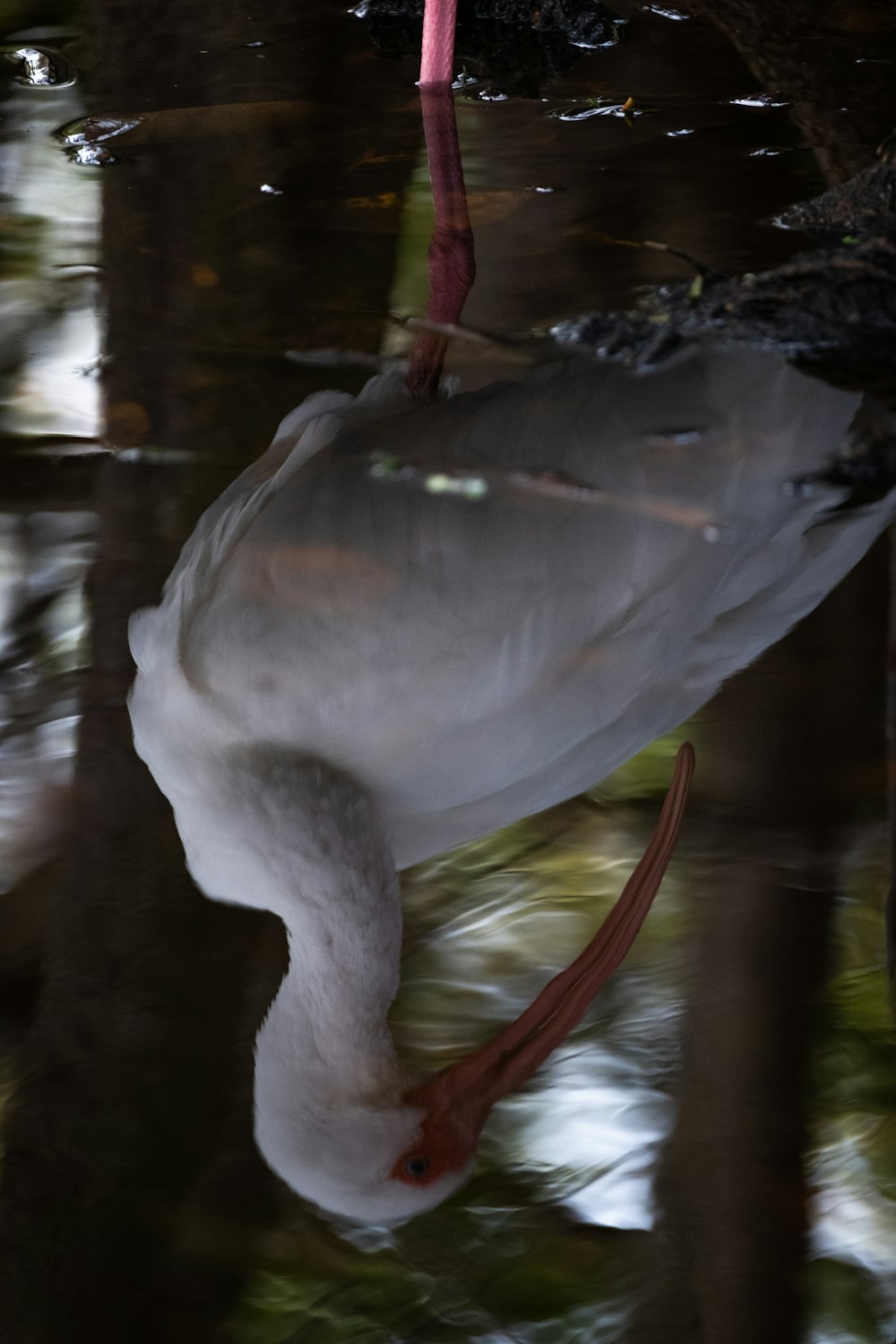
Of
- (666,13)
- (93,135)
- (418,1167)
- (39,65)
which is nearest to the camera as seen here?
(418,1167)

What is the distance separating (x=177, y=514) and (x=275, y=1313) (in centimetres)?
151

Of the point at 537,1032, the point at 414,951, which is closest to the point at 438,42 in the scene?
the point at 414,951

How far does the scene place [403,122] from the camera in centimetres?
434

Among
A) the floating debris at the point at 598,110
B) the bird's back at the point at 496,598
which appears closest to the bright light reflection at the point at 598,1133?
the bird's back at the point at 496,598

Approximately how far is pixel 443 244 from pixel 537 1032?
2.33 metres

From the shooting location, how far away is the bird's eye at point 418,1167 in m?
1.69

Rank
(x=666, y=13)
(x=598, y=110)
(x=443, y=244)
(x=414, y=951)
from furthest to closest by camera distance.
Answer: (x=666, y=13) < (x=598, y=110) < (x=443, y=244) < (x=414, y=951)

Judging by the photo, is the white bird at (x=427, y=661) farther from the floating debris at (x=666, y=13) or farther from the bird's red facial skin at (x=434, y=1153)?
the floating debris at (x=666, y=13)

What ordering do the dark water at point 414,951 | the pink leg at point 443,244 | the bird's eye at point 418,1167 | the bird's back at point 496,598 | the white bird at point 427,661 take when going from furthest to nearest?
1. the pink leg at point 443,244
2. the bird's back at point 496,598
3. the white bird at point 427,661
4. the bird's eye at point 418,1167
5. the dark water at point 414,951

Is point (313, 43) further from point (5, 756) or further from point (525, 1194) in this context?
point (525, 1194)

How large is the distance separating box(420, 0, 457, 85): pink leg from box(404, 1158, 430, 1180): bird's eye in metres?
3.29

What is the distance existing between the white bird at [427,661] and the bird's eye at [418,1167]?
64 mm

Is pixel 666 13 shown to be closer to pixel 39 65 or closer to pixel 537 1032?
pixel 39 65

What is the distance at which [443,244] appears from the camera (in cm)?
363
